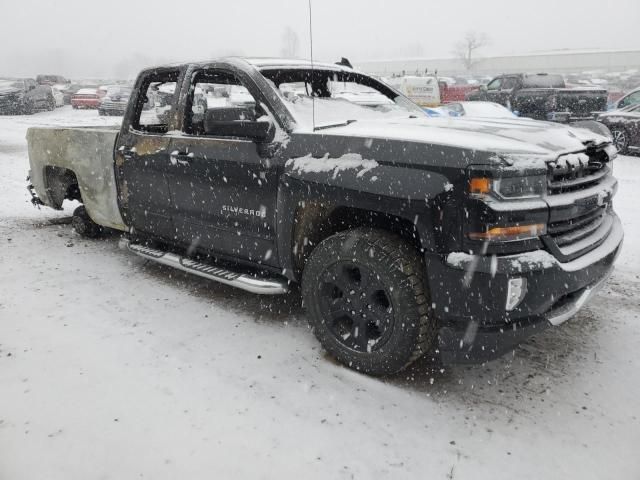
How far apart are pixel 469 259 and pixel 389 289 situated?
18.3 inches

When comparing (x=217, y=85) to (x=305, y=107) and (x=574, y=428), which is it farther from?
(x=574, y=428)

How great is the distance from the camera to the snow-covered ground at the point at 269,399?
7.62ft

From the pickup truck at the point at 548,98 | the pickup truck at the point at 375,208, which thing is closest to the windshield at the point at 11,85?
the pickup truck at the point at 548,98

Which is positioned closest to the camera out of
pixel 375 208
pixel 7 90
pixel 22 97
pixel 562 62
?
pixel 375 208

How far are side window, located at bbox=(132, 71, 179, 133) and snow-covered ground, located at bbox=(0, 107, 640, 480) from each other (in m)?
1.46

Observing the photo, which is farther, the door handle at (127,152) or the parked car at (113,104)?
the parked car at (113,104)

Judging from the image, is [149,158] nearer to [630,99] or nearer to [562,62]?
[630,99]

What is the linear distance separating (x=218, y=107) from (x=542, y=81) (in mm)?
13892

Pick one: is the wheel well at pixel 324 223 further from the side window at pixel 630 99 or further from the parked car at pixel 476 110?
the side window at pixel 630 99

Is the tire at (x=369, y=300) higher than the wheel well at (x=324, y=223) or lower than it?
lower

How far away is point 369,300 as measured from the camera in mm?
2855

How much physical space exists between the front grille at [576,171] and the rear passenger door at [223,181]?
155 cm

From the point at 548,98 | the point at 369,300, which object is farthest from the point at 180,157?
the point at 548,98

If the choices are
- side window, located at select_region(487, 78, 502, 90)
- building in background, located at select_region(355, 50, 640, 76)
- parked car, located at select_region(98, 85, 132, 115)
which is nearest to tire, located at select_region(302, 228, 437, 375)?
side window, located at select_region(487, 78, 502, 90)
